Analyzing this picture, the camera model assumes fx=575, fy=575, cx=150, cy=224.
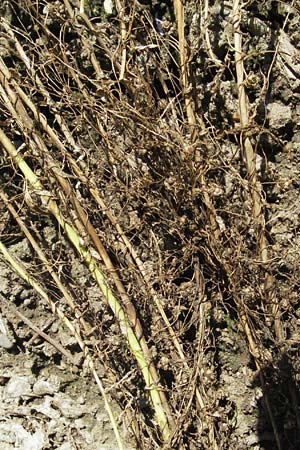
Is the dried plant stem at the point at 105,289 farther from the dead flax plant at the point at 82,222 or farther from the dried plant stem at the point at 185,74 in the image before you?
the dried plant stem at the point at 185,74

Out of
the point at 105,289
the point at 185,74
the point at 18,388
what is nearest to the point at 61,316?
the point at 105,289

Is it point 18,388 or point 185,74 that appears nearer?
point 185,74

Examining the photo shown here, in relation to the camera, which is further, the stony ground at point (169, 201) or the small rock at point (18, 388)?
the small rock at point (18, 388)

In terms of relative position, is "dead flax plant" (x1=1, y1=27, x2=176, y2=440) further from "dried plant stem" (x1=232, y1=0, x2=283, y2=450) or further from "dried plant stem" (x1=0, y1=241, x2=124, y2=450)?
"dried plant stem" (x1=232, y1=0, x2=283, y2=450)

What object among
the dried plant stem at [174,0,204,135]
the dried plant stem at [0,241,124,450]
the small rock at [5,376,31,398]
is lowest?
the small rock at [5,376,31,398]

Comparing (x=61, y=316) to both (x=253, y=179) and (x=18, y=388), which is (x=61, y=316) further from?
(x=253, y=179)

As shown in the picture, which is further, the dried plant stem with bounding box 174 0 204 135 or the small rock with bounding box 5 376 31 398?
the small rock with bounding box 5 376 31 398

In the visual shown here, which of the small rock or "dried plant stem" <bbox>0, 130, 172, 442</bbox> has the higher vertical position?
"dried plant stem" <bbox>0, 130, 172, 442</bbox>

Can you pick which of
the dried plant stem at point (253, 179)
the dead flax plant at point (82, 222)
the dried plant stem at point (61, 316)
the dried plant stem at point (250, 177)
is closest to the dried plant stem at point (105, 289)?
the dead flax plant at point (82, 222)

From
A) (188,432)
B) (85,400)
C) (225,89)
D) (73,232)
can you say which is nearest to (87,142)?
(73,232)

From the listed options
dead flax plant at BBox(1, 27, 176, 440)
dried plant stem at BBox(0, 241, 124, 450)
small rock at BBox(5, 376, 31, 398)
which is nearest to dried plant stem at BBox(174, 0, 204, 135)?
dead flax plant at BBox(1, 27, 176, 440)

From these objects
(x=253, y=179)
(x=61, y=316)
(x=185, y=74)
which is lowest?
(x=61, y=316)
